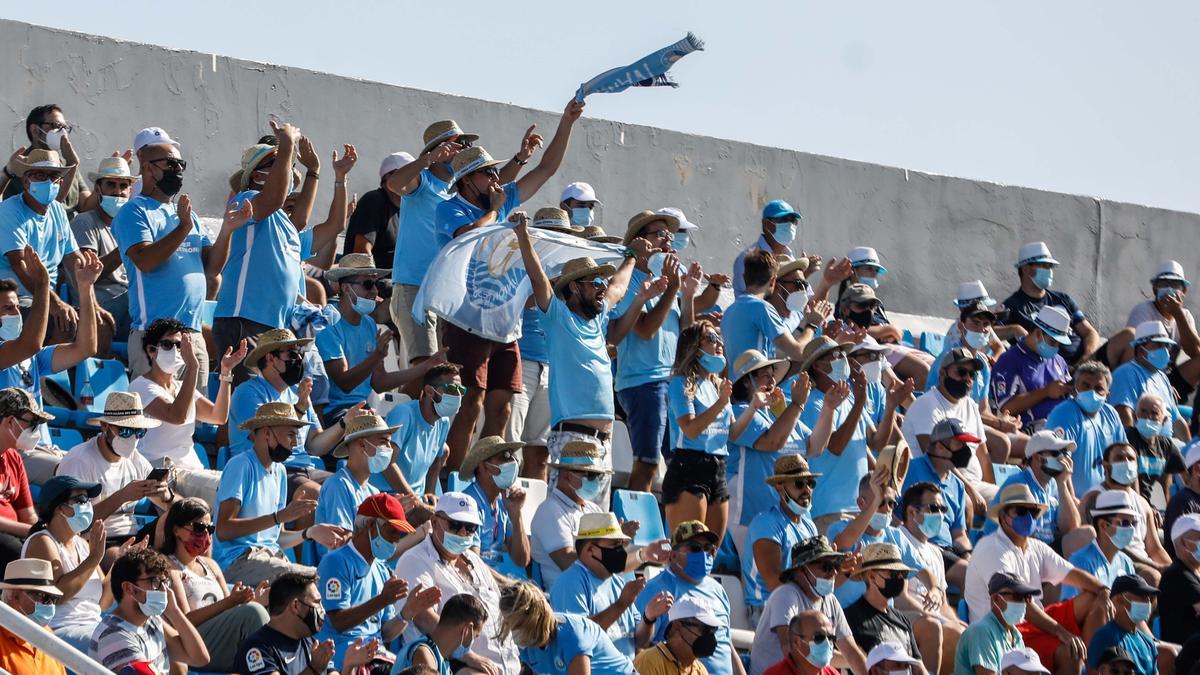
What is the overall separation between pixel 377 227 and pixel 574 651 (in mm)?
4466

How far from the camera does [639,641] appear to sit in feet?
33.4

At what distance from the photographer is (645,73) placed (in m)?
13.0

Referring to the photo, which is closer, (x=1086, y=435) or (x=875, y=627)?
(x=875, y=627)

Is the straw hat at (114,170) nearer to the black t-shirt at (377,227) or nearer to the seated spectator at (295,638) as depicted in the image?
the black t-shirt at (377,227)

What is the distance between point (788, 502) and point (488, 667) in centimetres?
275

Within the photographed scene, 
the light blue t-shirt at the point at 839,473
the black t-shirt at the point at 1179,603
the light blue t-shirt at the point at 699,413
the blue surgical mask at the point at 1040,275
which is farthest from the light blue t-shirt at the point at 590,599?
the blue surgical mask at the point at 1040,275

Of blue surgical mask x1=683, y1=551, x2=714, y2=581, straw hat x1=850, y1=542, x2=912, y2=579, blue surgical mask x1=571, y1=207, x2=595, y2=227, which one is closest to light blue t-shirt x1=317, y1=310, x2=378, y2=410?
blue surgical mask x1=571, y1=207, x2=595, y2=227

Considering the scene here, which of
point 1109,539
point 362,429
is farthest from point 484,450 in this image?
point 1109,539

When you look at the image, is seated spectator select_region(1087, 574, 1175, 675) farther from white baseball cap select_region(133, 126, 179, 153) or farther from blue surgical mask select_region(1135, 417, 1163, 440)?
white baseball cap select_region(133, 126, 179, 153)

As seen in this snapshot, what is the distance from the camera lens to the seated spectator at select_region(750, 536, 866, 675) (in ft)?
34.3

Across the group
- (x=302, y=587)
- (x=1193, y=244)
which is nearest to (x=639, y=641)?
(x=302, y=587)

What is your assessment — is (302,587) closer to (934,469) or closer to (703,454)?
(703,454)

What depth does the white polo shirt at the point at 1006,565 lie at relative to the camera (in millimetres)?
11656

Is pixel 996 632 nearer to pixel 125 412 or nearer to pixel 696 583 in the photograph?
pixel 696 583
